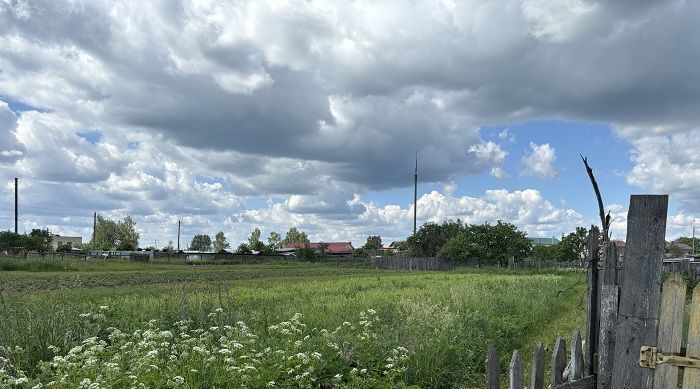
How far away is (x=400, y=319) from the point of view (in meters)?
10.1

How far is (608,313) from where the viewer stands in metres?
3.97

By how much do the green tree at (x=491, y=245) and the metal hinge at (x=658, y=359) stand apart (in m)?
65.3

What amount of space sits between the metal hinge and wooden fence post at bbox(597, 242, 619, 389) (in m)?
0.36

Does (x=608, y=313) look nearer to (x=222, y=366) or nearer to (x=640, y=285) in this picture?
(x=640, y=285)

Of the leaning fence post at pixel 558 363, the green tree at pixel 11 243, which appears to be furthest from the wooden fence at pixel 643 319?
the green tree at pixel 11 243

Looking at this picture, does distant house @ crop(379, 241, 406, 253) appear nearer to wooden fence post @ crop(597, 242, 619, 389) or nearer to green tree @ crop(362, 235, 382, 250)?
green tree @ crop(362, 235, 382, 250)

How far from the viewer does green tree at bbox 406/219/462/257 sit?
84.1 meters

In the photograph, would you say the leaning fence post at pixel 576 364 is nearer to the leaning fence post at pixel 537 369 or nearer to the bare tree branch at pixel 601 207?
the leaning fence post at pixel 537 369

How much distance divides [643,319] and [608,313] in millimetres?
342

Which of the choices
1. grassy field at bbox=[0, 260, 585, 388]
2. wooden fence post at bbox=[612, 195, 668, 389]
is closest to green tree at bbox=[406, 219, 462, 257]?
grassy field at bbox=[0, 260, 585, 388]

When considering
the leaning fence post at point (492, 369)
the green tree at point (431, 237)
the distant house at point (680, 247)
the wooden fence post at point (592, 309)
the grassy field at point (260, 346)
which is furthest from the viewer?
the distant house at point (680, 247)

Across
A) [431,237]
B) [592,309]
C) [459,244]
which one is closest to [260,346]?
[592,309]

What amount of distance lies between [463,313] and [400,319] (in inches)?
72.2

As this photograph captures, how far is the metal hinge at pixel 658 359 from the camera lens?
3.40 metres
